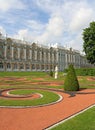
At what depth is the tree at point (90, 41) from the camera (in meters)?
47.8

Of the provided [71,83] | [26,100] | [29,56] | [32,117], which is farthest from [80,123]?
[29,56]

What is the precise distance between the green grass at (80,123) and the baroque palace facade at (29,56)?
64.4 m

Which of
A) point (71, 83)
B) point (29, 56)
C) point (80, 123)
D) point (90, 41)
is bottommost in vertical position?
point (80, 123)

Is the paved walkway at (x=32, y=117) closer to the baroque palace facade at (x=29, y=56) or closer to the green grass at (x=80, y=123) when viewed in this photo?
the green grass at (x=80, y=123)

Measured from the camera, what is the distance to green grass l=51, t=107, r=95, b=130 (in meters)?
8.23

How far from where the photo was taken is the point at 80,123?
29.1 feet

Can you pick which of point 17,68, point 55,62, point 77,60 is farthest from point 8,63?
point 77,60

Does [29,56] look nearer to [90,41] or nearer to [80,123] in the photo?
[90,41]

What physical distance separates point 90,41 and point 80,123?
4167cm

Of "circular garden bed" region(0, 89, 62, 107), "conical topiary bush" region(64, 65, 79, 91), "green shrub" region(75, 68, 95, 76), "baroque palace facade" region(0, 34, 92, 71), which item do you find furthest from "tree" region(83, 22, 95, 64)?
"baroque palace facade" region(0, 34, 92, 71)

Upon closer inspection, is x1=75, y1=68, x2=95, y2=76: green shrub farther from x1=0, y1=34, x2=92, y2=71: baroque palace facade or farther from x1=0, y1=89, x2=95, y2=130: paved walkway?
x1=0, y1=89, x2=95, y2=130: paved walkway

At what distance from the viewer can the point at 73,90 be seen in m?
20.7

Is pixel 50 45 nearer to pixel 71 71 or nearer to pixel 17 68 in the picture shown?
pixel 17 68

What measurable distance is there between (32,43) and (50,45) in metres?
17.9
